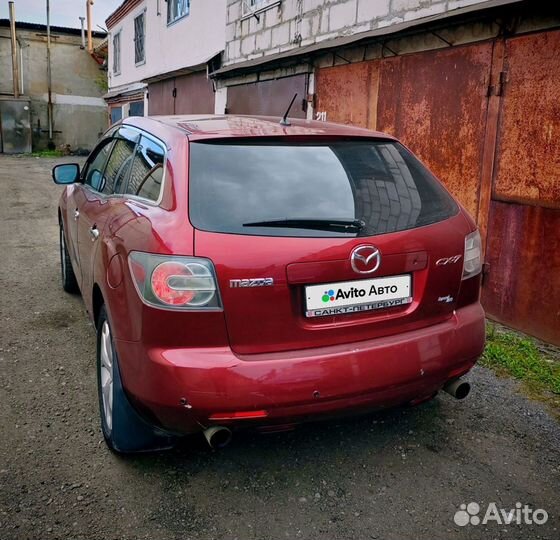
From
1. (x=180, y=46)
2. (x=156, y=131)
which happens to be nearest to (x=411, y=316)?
(x=156, y=131)

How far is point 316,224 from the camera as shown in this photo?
2.34 meters

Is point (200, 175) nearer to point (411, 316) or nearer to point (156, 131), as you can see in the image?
point (156, 131)

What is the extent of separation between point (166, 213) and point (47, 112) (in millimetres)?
26189

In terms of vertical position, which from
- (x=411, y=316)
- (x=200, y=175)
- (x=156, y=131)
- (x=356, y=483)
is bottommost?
(x=356, y=483)

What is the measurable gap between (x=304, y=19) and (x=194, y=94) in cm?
514

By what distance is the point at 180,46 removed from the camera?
14.1 meters

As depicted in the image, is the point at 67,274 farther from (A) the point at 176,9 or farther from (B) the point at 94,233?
(A) the point at 176,9

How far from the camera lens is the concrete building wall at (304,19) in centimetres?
627

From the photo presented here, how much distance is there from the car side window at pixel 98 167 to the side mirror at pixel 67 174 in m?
0.07

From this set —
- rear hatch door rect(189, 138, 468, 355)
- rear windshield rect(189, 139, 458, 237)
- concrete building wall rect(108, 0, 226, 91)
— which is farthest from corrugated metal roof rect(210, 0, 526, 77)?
rear hatch door rect(189, 138, 468, 355)

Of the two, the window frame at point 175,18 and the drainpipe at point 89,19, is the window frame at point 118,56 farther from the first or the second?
the window frame at point 175,18

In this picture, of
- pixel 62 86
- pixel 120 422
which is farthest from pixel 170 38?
pixel 120 422

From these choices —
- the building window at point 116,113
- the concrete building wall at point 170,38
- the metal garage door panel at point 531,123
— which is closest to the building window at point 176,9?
the concrete building wall at point 170,38

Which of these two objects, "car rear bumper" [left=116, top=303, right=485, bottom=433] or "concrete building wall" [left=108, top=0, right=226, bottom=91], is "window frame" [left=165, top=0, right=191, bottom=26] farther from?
"car rear bumper" [left=116, top=303, right=485, bottom=433]
